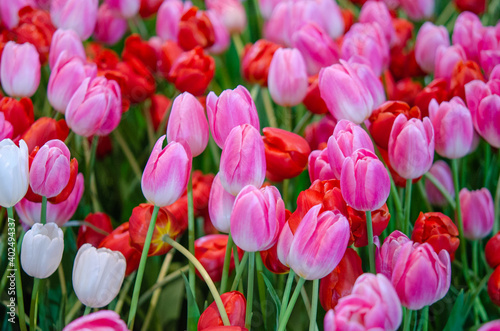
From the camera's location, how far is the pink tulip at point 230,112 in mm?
452

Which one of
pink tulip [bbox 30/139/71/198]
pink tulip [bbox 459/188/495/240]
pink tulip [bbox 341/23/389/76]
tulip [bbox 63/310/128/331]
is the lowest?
pink tulip [bbox 459/188/495/240]

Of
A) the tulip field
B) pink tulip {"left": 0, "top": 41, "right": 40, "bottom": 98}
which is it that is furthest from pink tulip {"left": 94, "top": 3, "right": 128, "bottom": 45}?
pink tulip {"left": 0, "top": 41, "right": 40, "bottom": 98}

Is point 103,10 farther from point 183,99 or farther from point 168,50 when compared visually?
point 183,99

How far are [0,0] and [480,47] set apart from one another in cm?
67

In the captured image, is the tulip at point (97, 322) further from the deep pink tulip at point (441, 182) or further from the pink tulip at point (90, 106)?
the deep pink tulip at point (441, 182)

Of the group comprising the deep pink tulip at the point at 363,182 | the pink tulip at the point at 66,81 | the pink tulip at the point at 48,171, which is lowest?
the deep pink tulip at the point at 363,182

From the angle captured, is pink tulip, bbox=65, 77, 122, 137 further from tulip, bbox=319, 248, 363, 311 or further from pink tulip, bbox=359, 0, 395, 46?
pink tulip, bbox=359, 0, 395, 46

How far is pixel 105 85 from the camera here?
1.84ft

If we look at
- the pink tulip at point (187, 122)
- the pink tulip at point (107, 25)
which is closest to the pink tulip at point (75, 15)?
the pink tulip at point (107, 25)

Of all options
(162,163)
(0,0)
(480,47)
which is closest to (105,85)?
(162,163)

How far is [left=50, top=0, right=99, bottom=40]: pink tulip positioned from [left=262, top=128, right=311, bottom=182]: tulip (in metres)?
0.37

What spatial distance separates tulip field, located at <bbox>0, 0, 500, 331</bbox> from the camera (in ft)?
1.32

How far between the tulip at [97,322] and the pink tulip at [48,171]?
0.14 metres

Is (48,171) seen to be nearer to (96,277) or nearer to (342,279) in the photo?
Answer: (96,277)
